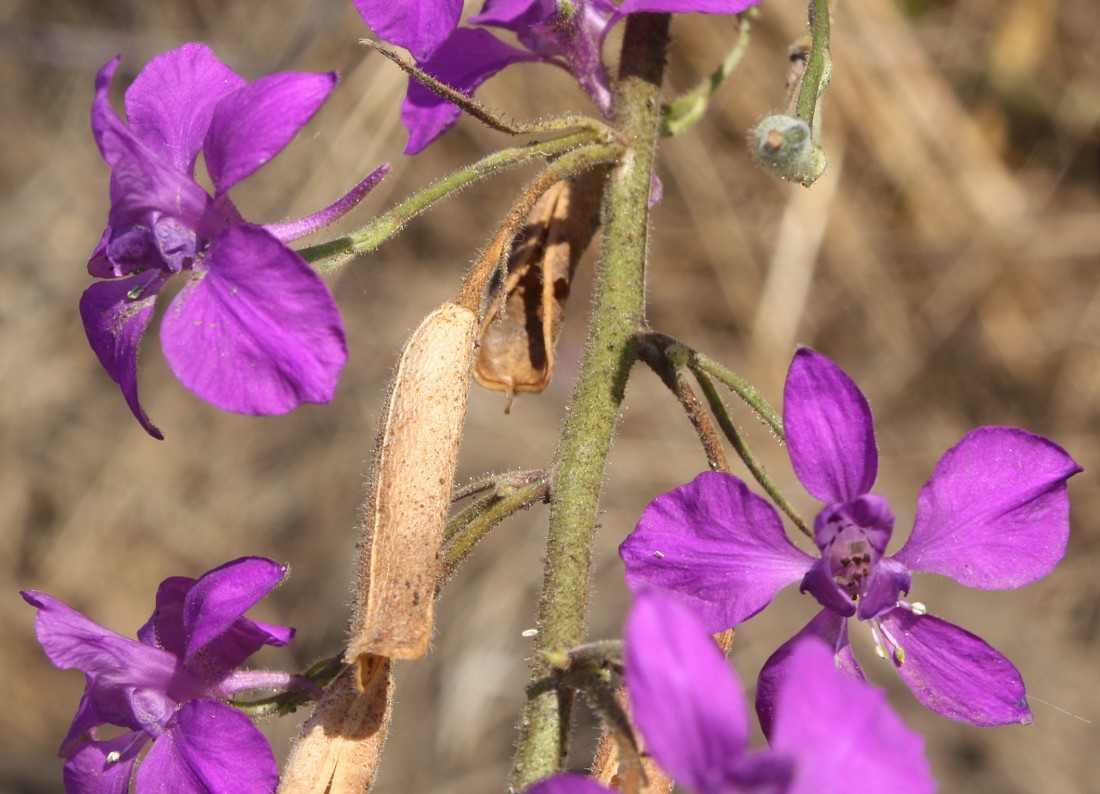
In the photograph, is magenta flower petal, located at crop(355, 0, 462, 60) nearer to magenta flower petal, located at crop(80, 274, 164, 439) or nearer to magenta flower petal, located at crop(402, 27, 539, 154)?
magenta flower petal, located at crop(402, 27, 539, 154)

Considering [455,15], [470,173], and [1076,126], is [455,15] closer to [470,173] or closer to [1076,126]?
[470,173]

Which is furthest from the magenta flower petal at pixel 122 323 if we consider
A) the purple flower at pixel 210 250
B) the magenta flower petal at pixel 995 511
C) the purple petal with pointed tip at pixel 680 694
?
the magenta flower petal at pixel 995 511

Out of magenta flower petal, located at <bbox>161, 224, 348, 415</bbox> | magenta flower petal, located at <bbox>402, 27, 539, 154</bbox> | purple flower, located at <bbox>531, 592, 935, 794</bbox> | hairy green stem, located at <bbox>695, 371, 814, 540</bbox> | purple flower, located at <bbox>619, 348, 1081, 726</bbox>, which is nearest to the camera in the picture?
purple flower, located at <bbox>531, 592, 935, 794</bbox>

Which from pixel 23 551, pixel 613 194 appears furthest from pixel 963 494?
pixel 23 551

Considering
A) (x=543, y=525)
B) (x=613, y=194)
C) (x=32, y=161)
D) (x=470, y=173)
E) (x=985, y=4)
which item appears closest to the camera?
(x=470, y=173)

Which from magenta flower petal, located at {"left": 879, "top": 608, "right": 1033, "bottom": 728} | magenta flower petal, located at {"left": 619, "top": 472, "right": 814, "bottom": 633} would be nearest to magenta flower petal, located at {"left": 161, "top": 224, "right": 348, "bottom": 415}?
magenta flower petal, located at {"left": 619, "top": 472, "right": 814, "bottom": 633}
